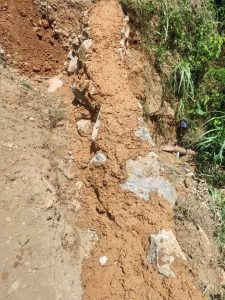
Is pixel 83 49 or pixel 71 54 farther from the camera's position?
pixel 71 54

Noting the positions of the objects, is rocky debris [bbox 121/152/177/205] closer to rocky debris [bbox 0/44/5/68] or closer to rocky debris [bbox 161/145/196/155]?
rocky debris [bbox 161/145/196/155]

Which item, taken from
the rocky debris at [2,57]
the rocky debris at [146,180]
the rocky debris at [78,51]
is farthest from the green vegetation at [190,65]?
the rocky debris at [2,57]

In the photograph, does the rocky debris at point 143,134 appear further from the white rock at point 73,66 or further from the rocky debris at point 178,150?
the white rock at point 73,66

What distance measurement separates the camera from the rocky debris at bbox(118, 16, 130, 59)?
11.4 feet

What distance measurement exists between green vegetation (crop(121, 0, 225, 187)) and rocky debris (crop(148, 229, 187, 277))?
1.09 metres

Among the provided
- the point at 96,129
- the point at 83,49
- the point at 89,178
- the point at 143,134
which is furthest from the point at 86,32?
the point at 89,178

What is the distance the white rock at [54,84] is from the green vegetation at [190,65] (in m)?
0.92

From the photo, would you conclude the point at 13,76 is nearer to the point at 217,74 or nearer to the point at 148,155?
the point at 148,155

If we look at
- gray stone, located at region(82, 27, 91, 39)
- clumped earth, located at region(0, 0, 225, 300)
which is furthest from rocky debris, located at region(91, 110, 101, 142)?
gray stone, located at region(82, 27, 91, 39)

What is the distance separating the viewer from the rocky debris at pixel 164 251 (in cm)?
262

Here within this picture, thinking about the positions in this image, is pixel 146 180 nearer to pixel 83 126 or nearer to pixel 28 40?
pixel 83 126

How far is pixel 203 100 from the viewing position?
3.87 m

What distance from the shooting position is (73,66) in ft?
11.7

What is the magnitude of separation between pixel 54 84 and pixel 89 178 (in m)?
1.01
